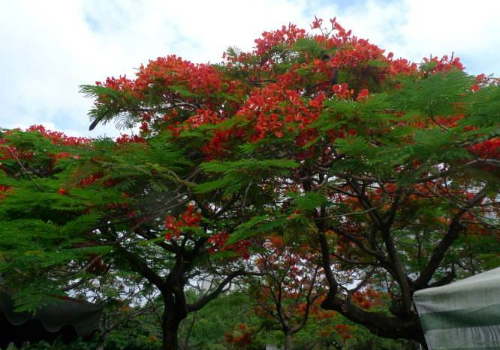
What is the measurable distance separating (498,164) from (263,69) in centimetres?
390

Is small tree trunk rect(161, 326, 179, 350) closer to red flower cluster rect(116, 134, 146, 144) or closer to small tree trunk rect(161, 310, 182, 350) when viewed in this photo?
small tree trunk rect(161, 310, 182, 350)

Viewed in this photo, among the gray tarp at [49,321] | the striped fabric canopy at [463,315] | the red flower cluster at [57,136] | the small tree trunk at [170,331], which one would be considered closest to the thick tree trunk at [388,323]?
the small tree trunk at [170,331]

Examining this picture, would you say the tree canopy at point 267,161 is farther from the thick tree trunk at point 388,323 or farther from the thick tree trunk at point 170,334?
the thick tree trunk at point 170,334

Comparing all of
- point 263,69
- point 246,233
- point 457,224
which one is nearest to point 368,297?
point 457,224

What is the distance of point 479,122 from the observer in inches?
156

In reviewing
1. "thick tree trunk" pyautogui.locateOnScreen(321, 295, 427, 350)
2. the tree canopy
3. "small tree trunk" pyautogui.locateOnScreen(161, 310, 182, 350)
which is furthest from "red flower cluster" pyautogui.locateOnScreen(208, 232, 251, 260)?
"small tree trunk" pyautogui.locateOnScreen(161, 310, 182, 350)

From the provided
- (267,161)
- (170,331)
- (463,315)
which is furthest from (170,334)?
(463,315)

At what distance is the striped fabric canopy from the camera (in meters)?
2.75

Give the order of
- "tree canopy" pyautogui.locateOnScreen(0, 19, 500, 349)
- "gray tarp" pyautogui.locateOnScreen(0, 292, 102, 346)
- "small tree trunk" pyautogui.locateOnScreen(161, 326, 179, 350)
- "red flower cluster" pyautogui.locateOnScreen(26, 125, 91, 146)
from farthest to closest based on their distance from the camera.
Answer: "small tree trunk" pyautogui.locateOnScreen(161, 326, 179, 350)
"red flower cluster" pyautogui.locateOnScreen(26, 125, 91, 146)
"gray tarp" pyautogui.locateOnScreen(0, 292, 102, 346)
"tree canopy" pyautogui.locateOnScreen(0, 19, 500, 349)

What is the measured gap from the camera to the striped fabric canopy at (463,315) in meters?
2.75

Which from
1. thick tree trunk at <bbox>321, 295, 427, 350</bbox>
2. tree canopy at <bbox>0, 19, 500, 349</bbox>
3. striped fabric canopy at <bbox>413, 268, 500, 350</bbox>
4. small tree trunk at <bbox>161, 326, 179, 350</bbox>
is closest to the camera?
striped fabric canopy at <bbox>413, 268, 500, 350</bbox>

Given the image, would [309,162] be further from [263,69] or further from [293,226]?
[263,69]

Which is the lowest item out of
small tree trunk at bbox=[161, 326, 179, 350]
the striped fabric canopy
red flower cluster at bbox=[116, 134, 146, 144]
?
the striped fabric canopy

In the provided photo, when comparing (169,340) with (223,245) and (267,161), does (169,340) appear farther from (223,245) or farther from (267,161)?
(267,161)
